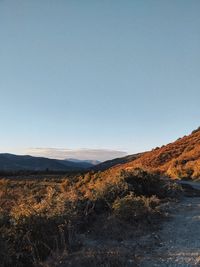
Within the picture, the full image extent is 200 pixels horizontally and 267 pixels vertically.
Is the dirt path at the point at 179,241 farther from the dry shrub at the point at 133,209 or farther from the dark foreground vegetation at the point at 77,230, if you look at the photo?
the dry shrub at the point at 133,209

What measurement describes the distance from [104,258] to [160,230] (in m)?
3.08

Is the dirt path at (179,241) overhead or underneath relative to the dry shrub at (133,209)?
underneath

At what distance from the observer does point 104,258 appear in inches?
285

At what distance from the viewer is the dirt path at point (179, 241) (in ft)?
24.2

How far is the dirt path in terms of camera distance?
7363 mm

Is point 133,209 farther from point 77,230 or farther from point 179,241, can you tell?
point 179,241

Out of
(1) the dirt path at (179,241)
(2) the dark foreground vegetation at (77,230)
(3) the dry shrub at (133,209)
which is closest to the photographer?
(1) the dirt path at (179,241)

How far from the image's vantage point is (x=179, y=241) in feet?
29.2

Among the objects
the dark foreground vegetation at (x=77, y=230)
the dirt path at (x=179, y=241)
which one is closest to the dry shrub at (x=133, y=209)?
the dark foreground vegetation at (x=77, y=230)

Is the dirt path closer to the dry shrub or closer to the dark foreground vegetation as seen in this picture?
the dark foreground vegetation

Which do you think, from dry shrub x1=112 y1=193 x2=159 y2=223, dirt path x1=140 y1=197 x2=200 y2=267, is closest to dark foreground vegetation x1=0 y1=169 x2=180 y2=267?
dry shrub x1=112 y1=193 x2=159 y2=223

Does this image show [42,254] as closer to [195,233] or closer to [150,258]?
[150,258]

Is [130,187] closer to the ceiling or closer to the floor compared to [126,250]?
closer to the ceiling

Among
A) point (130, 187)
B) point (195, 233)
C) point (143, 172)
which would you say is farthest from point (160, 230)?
point (143, 172)
